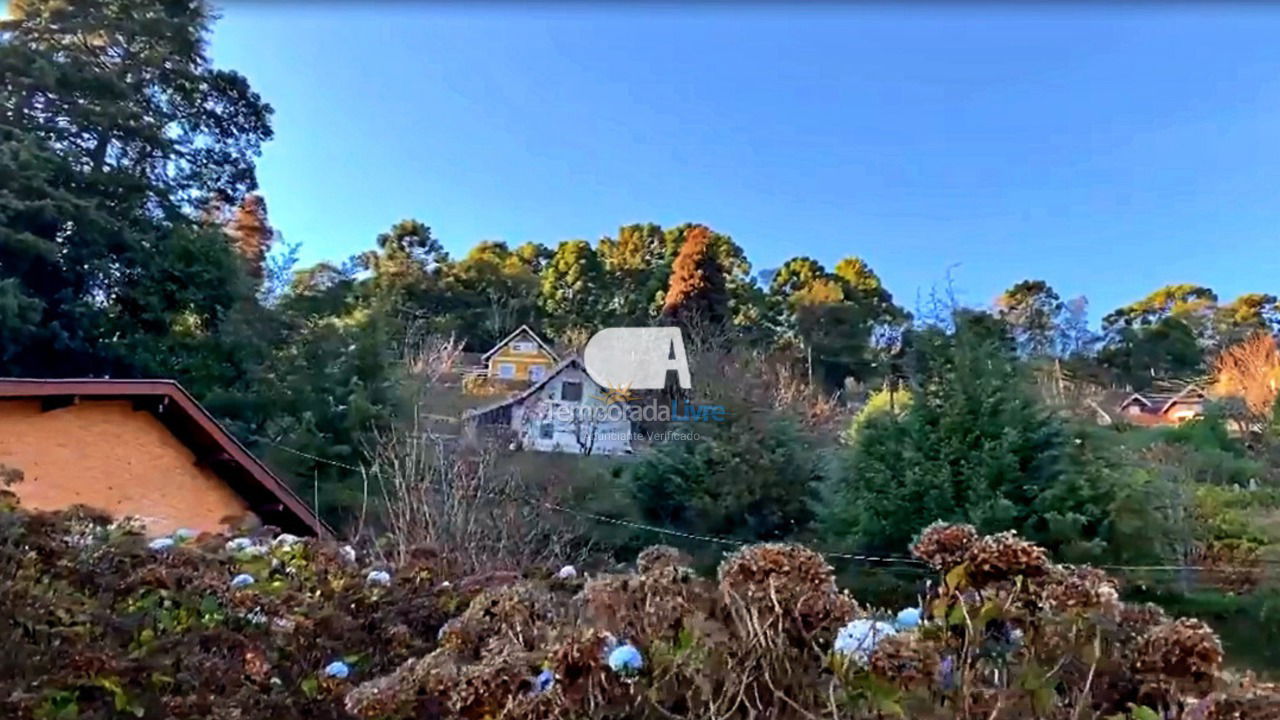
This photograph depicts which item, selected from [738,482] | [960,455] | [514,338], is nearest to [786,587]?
[960,455]

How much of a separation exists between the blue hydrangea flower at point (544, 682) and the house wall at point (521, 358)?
2197 cm

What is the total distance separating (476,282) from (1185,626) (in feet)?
83.4

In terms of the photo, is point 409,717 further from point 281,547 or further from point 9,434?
point 9,434

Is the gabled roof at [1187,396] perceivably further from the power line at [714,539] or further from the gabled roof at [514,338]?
the gabled roof at [514,338]

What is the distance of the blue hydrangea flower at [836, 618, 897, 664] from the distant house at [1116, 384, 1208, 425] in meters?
20.7

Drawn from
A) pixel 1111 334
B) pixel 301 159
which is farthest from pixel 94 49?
pixel 1111 334

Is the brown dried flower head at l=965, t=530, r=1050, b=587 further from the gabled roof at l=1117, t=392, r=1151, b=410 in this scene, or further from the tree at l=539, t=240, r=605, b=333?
the tree at l=539, t=240, r=605, b=333

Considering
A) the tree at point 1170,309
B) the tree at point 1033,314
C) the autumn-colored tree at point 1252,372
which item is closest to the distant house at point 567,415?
the tree at point 1033,314

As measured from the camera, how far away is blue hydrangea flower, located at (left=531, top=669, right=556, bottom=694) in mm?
1252

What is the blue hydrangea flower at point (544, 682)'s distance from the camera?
125 cm

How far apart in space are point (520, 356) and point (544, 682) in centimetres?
2281

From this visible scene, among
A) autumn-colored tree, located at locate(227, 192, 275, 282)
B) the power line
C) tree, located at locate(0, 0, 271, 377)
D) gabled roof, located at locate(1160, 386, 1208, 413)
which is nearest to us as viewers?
the power line

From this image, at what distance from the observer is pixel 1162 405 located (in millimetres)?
21953

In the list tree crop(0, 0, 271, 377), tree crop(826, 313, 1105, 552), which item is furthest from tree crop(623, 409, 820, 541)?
tree crop(0, 0, 271, 377)
